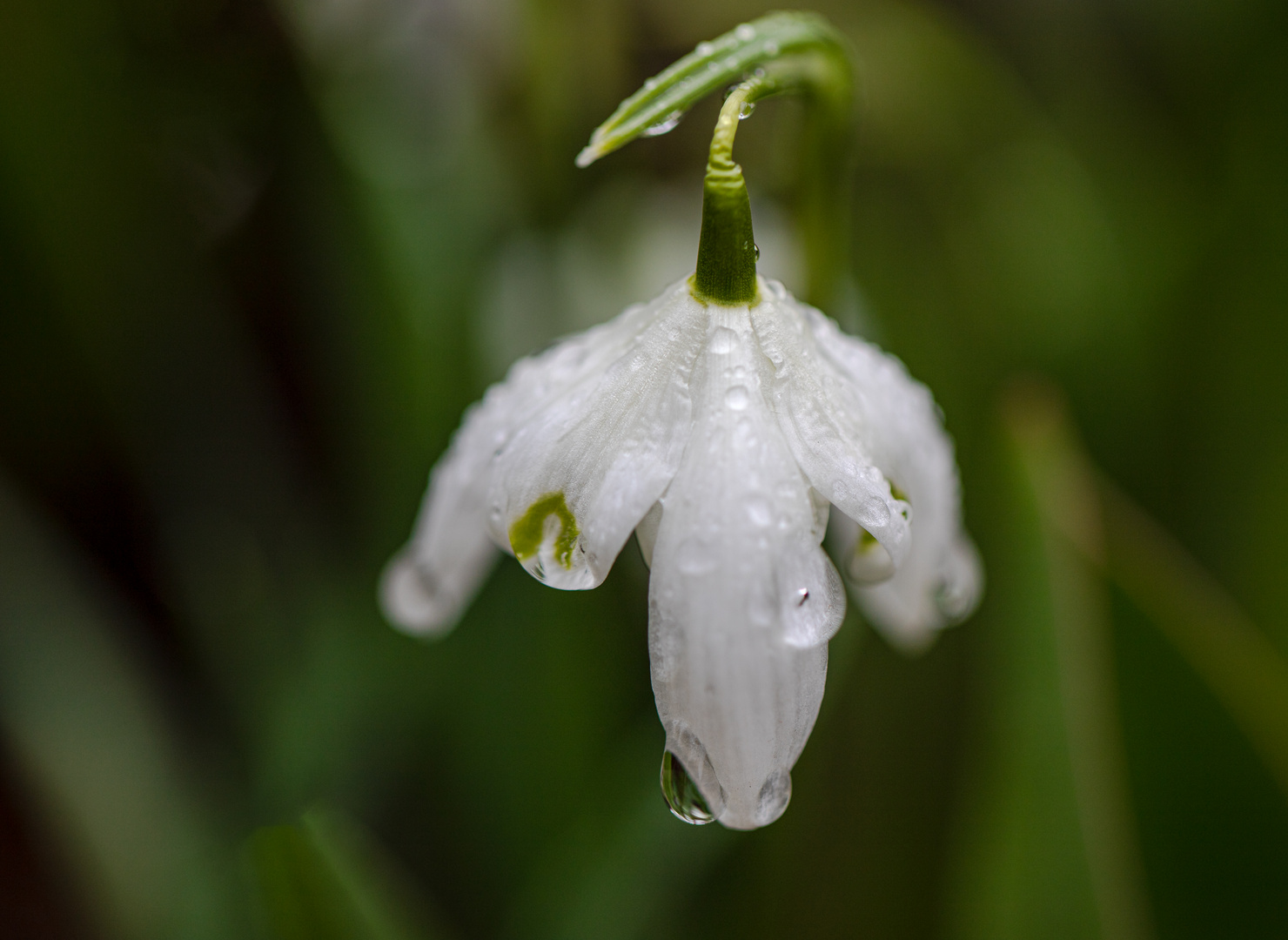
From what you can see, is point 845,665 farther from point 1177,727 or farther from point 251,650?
point 251,650

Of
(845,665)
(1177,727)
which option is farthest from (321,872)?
(1177,727)

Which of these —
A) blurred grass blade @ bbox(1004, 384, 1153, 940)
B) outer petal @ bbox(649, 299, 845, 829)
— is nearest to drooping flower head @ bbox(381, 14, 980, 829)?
outer petal @ bbox(649, 299, 845, 829)

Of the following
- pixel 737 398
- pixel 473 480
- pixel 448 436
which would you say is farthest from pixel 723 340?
pixel 448 436

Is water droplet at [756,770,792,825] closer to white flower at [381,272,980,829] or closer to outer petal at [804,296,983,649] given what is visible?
white flower at [381,272,980,829]

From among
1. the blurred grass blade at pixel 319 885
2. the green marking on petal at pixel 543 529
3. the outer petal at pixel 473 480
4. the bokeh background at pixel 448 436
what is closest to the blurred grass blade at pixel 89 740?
the bokeh background at pixel 448 436

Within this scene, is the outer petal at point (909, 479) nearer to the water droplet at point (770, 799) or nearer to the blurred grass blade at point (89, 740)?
the water droplet at point (770, 799)

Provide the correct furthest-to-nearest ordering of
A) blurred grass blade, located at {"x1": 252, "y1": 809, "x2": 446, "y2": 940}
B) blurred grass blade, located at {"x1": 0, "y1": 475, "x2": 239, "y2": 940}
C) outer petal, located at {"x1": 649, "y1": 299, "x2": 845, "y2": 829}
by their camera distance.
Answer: blurred grass blade, located at {"x1": 0, "y1": 475, "x2": 239, "y2": 940} < blurred grass blade, located at {"x1": 252, "y1": 809, "x2": 446, "y2": 940} < outer petal, located at {"x1": 649, "y1": 299, "x2": 845, "y2": 829}
